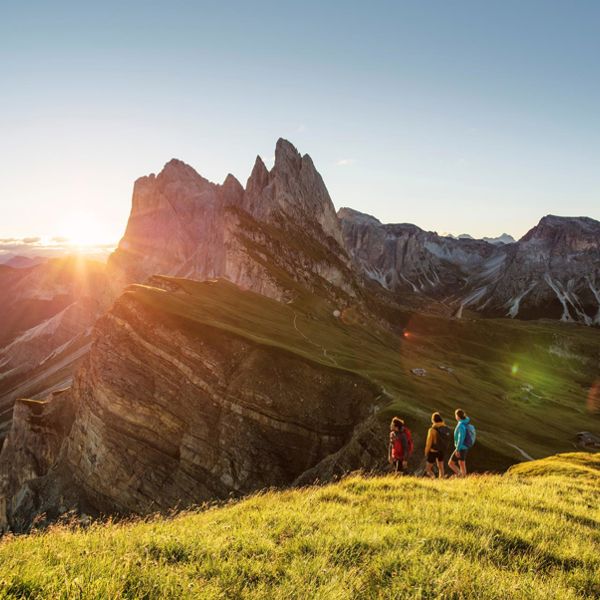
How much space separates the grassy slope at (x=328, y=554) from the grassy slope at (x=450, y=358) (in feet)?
86.6

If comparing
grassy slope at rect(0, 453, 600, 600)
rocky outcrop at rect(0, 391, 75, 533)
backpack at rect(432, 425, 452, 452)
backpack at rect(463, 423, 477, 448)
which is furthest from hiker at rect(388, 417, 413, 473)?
rocky outcrop at rect(0, 391, 75, 533)

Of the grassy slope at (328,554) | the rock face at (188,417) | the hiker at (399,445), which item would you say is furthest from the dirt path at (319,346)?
the grassy slope at (328,554)

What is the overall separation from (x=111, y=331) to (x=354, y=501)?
52116 millimetres

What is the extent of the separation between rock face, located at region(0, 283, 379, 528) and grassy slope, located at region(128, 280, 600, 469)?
3.32 meters

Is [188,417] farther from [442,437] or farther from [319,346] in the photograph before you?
[442,437]

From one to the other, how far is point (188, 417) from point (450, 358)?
99514 millimetres

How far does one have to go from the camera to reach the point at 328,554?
26.4 ft

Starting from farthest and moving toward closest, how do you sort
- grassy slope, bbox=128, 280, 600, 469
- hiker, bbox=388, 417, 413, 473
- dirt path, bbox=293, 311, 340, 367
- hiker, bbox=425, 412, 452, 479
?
dirt path, bbox=293, 311, 340, 367, grassy slope, bbox=128, 280, 600, 469, hiker, bbox=388, 417, 413, 473, hiker, bbox=425, 412, 452, 479

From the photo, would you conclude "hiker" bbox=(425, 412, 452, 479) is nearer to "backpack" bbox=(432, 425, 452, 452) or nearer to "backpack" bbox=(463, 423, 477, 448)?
"backpack" bbox=(432, 425, 452, 452)

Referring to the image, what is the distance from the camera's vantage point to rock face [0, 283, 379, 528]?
152ft

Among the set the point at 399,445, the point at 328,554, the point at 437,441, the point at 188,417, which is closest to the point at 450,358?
the point at 188,417

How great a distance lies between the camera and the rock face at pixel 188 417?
4647cm

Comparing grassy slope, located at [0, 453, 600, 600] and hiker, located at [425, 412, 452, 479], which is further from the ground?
grassy slope, located at [0, 453, 600, 600]

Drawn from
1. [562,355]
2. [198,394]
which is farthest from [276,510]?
[562,355]
